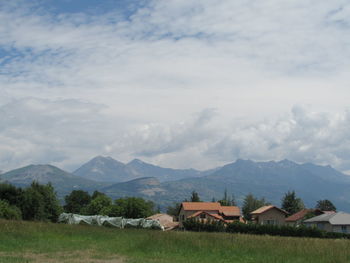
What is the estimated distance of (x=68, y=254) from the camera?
72.6 ft

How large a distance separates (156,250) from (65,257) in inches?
208

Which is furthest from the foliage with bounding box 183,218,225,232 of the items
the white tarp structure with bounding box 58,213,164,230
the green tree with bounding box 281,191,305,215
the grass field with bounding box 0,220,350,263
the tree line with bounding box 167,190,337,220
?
the green tree with bounding box 281,191,305,215

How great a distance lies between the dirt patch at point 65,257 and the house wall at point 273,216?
8707 centimetres

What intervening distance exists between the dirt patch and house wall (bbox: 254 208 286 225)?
87.1 m

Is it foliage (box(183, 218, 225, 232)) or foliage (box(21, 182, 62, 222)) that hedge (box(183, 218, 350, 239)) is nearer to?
foliage (box(183, 218, 225, 232))

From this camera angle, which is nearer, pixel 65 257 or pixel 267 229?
pixel 65 257

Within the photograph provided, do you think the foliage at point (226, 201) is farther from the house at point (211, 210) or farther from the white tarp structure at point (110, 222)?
the white tarp structure at point (110, 222)

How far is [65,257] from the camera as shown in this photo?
68.5 ft

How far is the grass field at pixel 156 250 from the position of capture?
827 inches

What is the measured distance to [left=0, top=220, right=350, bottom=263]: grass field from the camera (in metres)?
21.0

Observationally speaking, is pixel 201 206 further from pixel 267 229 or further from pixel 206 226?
pixel 267 229

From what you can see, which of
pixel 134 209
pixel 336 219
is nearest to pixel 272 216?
pixel 336 219

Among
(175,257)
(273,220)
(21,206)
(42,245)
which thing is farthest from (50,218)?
(175,257)

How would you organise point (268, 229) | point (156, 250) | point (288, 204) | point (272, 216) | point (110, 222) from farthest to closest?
point (288, 204) → point (272, 216) → point (268, 229) → point (110, 222) → point (156, 250)
